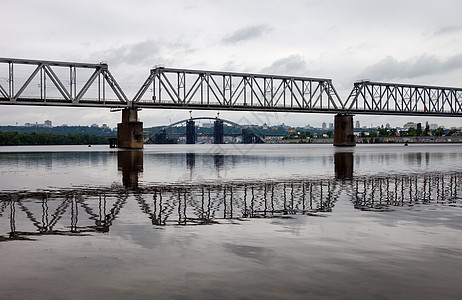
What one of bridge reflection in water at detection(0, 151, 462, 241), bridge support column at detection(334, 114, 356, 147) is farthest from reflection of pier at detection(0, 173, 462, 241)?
bridge support column at detection(334, 114, 356, 147)

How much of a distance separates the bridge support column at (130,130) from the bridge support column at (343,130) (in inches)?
3425

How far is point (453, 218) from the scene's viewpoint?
16.5m

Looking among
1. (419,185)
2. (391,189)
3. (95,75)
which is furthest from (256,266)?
(95,75)

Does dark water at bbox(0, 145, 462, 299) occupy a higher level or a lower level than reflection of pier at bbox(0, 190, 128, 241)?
lower

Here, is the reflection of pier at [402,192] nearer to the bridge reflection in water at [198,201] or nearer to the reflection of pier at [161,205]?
the bridge reflection in water at [198,201]

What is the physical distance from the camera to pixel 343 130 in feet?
622

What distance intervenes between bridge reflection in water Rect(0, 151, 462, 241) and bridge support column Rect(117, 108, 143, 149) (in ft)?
355

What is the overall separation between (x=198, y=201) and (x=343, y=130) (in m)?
176

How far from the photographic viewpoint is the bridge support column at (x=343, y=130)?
185 metres

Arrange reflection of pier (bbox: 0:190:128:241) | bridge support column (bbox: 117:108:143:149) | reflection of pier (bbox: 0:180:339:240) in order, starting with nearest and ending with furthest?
reflection of pier (bbox: 0:190:128:241) < reflection of pier (bbox: 0:180:339:240) < bridge support column (bbox: 117:108:143:149)

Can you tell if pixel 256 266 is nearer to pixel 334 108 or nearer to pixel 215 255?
pixel 215 255

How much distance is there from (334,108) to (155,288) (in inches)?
7358

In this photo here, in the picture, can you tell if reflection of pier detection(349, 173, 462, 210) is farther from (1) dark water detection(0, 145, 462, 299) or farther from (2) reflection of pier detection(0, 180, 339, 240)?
(2) reflection of pier detection(0, 180, 339, 240)

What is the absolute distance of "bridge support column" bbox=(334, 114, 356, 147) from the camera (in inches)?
7288
